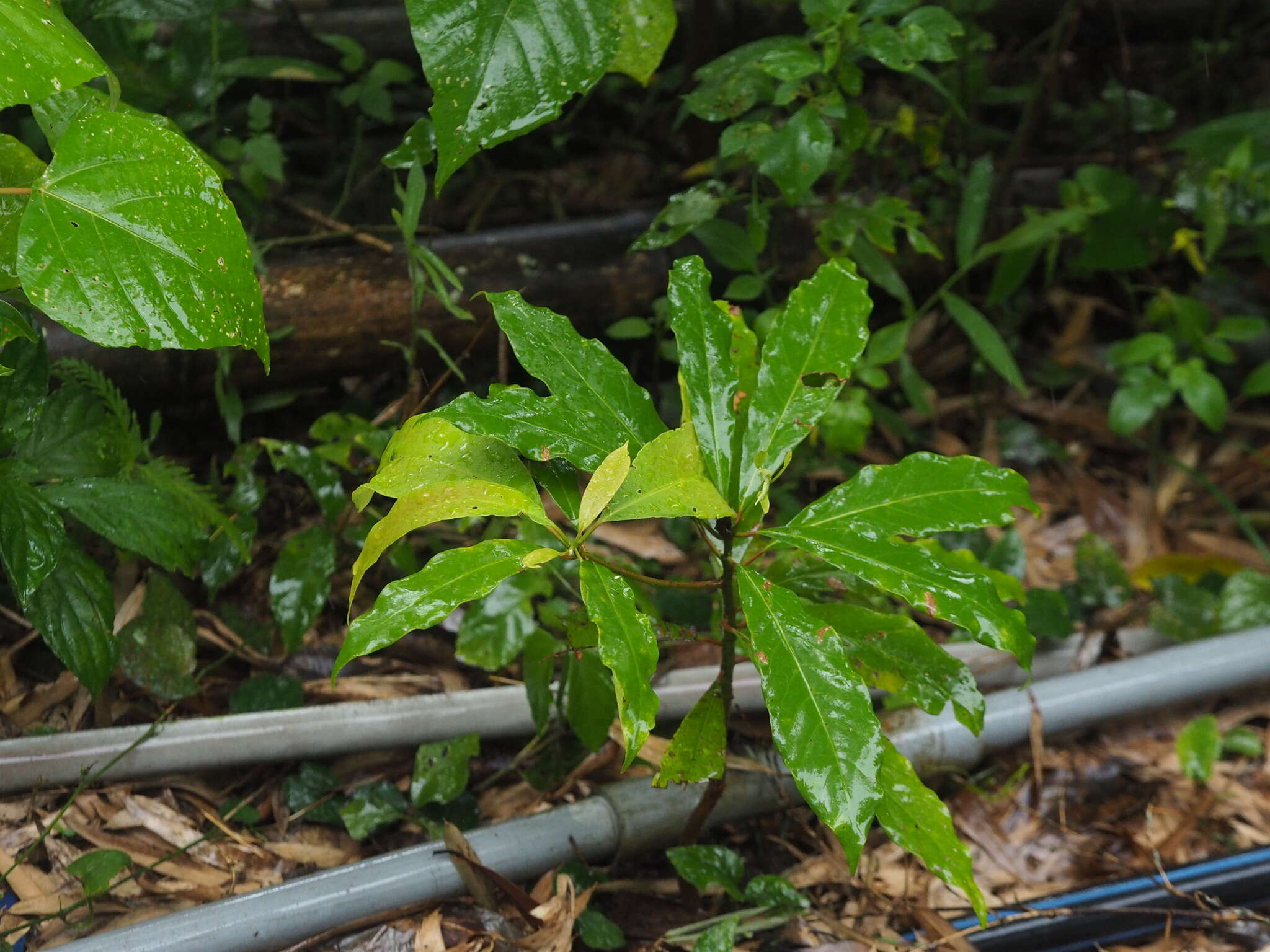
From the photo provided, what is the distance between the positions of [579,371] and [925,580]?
451 mm

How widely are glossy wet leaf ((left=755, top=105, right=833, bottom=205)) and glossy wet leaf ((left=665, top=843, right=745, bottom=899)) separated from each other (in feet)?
3.52

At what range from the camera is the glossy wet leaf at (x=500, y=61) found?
120 centimetres

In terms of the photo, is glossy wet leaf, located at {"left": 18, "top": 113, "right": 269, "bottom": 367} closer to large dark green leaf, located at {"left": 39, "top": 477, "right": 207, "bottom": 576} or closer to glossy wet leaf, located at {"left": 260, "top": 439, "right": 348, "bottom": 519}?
large dark green leaf, located at {"left": 39, "top": 477, "right": 207, "bottom": 576}

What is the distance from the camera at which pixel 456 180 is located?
260cm

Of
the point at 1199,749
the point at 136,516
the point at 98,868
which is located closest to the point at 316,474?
the point at 136,516

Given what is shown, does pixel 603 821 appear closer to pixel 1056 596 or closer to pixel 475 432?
pixel 475 432

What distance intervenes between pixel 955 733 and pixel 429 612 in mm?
1119

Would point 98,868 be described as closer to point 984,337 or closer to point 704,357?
point 704,357

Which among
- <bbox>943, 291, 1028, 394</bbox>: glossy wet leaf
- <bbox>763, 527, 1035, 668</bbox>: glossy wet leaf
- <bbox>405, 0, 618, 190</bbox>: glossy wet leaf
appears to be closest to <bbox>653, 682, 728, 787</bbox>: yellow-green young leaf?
<bbox>763, 527, 1035, 668</bbox>: glossy wet leaf

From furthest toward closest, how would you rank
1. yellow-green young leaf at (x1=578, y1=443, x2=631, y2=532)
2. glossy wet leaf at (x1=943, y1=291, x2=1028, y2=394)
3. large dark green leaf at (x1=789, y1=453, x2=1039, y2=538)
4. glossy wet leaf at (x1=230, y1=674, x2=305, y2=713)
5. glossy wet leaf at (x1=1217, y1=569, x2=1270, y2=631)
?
glossy wet leaf at (x1=943, y1=291, x2=1028, y2=394) → glossy wet leaf at (x1=1217, y1=569, x2=1270, y2=631) → glossy wet leaf at (x1=230, y1=674, x2=305, y2=713) → large dark green leaf at (x1=789, y1=453, x2=1039, y2=538) → yellow-green young leaf at (x1=578, y1=443, x2=631, y2=532)

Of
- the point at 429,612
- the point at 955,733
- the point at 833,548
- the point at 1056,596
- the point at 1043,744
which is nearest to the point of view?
the point at 429,612

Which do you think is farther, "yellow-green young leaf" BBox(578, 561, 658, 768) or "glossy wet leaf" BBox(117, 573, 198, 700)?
"glossy wet leaf" BBox(117, 573, 198, 700)

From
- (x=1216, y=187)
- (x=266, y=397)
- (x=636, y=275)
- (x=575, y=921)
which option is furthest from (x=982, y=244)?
(x=575, y=921)

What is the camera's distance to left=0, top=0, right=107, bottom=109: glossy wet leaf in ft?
3.09
